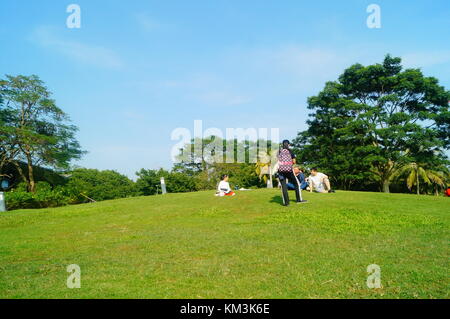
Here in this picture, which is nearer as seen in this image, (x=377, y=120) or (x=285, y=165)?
(x=285, y=165)

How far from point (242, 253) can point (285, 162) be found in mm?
7272

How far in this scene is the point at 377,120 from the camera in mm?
37438

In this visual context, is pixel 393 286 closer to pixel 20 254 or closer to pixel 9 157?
pixel 20 254

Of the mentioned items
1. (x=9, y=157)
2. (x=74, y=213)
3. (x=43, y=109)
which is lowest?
(x=74, y=213)

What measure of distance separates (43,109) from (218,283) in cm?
4974

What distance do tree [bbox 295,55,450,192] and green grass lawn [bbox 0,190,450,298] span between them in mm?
23697

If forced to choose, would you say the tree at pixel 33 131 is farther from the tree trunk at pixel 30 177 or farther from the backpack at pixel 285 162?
the backpack at pixel 285 162

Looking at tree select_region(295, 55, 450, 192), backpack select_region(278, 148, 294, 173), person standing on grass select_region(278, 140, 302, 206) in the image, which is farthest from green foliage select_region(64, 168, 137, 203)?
backpack select_region(278, 148, 294, 173)

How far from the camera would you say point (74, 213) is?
661 inches

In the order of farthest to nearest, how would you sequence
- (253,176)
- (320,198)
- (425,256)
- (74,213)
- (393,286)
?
(253,176), (74,213), (320,198), (425,256), (393,286)

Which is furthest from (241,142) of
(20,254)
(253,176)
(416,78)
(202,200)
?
(20,254)

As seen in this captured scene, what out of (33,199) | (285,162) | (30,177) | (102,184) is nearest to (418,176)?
(285,162)

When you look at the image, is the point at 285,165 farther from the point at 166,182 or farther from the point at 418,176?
the point at 166,182

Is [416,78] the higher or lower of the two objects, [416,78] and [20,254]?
the higher
